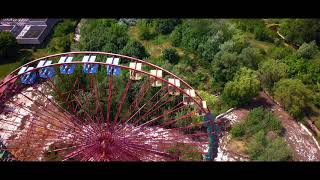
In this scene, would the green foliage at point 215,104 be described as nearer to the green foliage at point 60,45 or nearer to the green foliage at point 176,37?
the green foliage at point 176,37

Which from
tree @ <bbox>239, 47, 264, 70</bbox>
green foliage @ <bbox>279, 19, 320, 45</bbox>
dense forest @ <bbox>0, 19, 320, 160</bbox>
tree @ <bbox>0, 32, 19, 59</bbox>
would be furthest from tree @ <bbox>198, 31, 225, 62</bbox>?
tree @ <bbox>0, 32, 19, 59</bbox>

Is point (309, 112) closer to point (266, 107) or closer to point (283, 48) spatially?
point (266, 107)

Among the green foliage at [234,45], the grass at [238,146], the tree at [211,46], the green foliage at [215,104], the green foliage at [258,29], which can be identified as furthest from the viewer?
the green foliage at [258,29]

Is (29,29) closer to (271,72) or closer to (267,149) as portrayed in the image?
(271,72)

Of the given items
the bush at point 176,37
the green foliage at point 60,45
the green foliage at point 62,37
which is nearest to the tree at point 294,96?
the bush at point 176,37

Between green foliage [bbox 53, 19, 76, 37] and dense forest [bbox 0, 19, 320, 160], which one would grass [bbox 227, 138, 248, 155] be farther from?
green foliage [bbox 53, 19, 76, 37]
